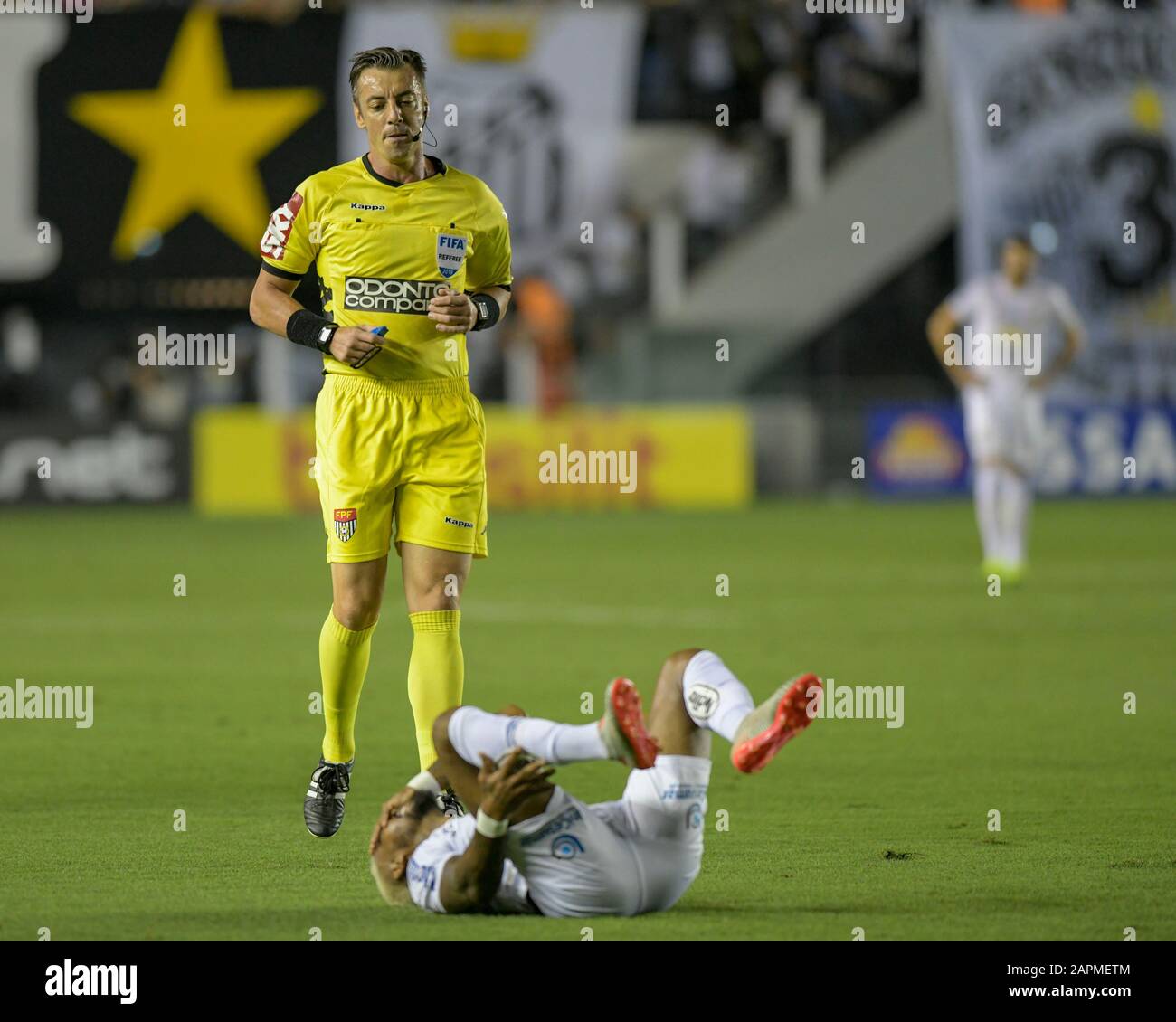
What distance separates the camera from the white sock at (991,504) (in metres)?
16.3

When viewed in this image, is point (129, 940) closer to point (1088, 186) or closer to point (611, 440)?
point (611, 440)

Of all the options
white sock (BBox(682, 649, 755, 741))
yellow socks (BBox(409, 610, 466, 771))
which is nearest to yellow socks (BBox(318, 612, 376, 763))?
yellow socks (BBox(409, 610, 466, 771))

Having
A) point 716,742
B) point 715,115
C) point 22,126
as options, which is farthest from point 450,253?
point 715,115

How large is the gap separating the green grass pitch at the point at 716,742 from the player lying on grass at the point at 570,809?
105 millimetres

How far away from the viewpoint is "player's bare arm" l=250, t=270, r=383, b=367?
7.00 meters

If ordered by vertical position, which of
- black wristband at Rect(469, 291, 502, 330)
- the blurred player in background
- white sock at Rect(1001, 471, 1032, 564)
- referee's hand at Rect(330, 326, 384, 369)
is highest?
the blurred player in background

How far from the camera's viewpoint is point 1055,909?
602 cm

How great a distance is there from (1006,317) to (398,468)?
33.8ft

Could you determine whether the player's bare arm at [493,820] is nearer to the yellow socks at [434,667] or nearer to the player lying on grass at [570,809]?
the player lying on grass at [570,809]

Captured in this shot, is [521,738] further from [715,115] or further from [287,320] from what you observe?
[715,115]

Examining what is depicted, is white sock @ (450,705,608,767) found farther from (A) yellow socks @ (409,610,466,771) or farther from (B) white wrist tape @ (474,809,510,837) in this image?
(A) yellow socks @ (409,610,466,771)

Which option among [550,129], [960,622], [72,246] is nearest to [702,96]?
[550,129]

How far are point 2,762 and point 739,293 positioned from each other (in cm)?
2144

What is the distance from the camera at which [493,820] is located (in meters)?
5.52
